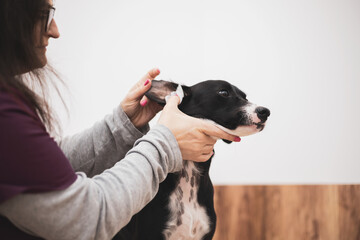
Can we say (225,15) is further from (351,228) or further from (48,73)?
(351,228)

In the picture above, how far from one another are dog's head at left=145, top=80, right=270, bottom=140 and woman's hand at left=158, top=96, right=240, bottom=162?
→ 0.11m

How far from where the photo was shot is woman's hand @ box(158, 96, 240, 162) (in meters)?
0.69

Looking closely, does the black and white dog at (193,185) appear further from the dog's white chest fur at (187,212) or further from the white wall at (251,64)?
the white wall at (251,64)

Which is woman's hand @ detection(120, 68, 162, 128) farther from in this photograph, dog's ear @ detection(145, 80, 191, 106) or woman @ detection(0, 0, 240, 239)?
woman @ detection(0, 0, 240, 239)

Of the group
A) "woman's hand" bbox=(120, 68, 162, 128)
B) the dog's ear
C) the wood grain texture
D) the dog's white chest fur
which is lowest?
the wood grain texture

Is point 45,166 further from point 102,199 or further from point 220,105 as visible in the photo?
point 220,105

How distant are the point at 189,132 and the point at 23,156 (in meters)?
0.41

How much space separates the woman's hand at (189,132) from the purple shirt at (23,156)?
30 centimetres

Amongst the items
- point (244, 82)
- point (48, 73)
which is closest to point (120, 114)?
point (48, 73)

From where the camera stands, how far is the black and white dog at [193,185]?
0.86m

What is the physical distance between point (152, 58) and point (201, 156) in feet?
3.26

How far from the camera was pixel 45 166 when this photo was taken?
426mm

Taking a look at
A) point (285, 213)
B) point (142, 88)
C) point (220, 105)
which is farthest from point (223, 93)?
point (285, 213)

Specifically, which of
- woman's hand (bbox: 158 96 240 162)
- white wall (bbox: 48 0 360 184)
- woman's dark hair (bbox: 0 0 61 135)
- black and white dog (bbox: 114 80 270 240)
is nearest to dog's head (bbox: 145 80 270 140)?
black and white dog (bbox: 114 80 270 240)
